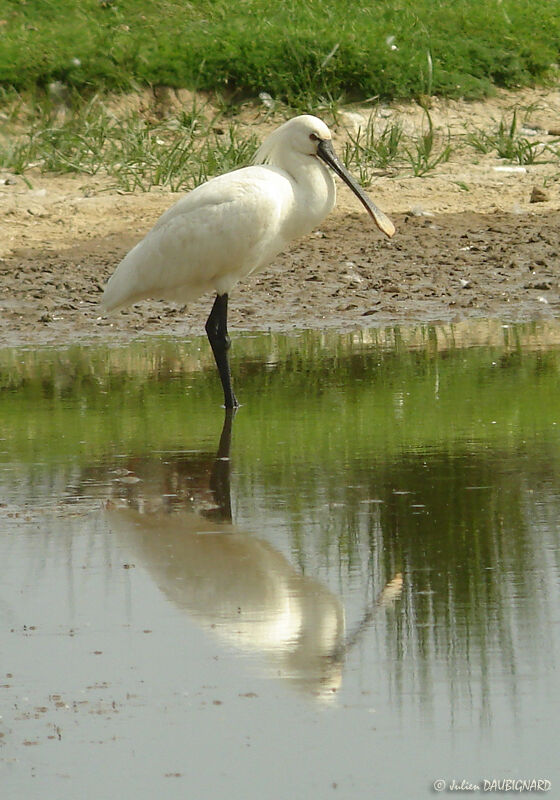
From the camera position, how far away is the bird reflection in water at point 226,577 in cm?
436

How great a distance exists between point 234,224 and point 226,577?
3757 mm

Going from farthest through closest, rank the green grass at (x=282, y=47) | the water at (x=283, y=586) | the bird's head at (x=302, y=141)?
the green grass at (x=282, y=47) < the bird's head at (x=302, y=141) < the water at (x=283, y=586)

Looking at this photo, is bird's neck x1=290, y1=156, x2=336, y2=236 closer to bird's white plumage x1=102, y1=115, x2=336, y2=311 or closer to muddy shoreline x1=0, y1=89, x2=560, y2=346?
bird's white plumage x1=102, y1=115, x2=336, y2=311

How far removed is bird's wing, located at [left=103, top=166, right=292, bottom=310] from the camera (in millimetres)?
8500

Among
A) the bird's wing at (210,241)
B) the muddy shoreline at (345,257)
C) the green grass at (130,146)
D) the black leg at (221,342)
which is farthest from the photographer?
the green grass at (130,146)

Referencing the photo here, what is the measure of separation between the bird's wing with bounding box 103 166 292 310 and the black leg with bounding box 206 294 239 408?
0.12 m

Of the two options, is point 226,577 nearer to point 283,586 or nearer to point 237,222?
point 283,586

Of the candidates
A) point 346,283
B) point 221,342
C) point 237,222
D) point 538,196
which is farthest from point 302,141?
point 538,196

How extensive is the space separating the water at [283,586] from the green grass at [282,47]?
7773 millimetres

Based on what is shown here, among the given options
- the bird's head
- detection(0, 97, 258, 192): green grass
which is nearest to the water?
the bird's head

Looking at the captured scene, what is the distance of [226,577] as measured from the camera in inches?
200

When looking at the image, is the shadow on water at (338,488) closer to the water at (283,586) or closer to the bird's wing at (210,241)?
the water at (283,586)

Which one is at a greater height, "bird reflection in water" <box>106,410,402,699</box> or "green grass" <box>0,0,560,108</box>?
"green grass" <box>0,0,560,108</box>

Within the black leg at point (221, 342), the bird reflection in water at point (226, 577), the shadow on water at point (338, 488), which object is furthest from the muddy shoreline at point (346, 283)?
the bird reflection in water at point (226, 577)
